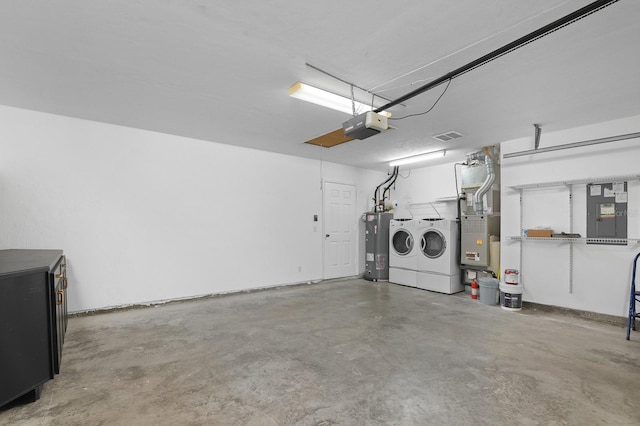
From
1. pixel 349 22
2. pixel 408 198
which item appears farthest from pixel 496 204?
pixel 349 22

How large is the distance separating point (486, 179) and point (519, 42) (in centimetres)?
335

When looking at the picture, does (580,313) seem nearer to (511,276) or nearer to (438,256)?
(511,276)

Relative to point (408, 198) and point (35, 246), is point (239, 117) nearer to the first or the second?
point (35, 246)

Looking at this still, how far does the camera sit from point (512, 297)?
14.0 feet

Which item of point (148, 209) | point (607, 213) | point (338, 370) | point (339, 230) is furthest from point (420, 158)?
point (148, 209)

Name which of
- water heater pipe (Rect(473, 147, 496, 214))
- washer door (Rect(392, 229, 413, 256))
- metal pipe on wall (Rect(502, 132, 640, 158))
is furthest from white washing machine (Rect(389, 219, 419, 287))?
metal pipe on wall (Rect(502, 132, 640, 158))

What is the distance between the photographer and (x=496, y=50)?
2176 mm

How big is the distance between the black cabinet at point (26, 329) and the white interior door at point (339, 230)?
4.68 meters

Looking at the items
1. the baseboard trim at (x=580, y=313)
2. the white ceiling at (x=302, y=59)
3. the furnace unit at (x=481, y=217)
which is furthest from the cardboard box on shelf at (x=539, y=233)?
the white ceiling at (x=302, y=59)

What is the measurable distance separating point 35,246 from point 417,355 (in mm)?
4579

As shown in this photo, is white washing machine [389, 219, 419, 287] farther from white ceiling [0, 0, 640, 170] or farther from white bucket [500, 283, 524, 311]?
white ceiling [0, 0, 640, 170]

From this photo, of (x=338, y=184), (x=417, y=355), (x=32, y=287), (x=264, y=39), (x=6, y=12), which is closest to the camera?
(x=6, y=12)

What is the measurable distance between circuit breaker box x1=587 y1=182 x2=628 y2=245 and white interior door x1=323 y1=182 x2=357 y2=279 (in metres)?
4.08

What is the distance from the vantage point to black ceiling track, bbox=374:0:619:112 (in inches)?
66.8
